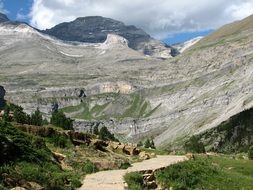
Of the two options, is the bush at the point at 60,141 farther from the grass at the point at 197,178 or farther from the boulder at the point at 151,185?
the boulder at the point at 151,185

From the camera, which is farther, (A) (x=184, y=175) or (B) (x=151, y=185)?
(A) (x=184, y=175)

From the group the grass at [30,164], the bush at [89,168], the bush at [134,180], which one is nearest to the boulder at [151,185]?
the bush at [134,180]

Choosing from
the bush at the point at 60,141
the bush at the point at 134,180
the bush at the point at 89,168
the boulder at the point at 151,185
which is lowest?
the boulder at the point at 151,185

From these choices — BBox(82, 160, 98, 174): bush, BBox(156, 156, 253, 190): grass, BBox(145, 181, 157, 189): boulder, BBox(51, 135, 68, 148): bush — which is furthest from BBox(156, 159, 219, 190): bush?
BBox(51, 135, 68, 148): bush

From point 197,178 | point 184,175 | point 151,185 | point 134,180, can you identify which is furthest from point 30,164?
point 197,178

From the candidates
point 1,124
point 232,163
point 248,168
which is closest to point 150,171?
point 1,124

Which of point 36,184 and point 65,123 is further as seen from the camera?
point 65,123

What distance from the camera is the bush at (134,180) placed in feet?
105

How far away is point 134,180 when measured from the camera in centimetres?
3412

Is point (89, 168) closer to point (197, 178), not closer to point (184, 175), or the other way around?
point (184, 175)

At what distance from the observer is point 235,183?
37656mm

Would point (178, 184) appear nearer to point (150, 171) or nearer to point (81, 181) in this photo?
point (150, 171)

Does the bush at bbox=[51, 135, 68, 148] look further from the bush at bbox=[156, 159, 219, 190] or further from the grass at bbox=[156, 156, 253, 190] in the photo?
→ the bush at bbox=[156, 159, 219, 190]

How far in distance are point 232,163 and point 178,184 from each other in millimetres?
24771
